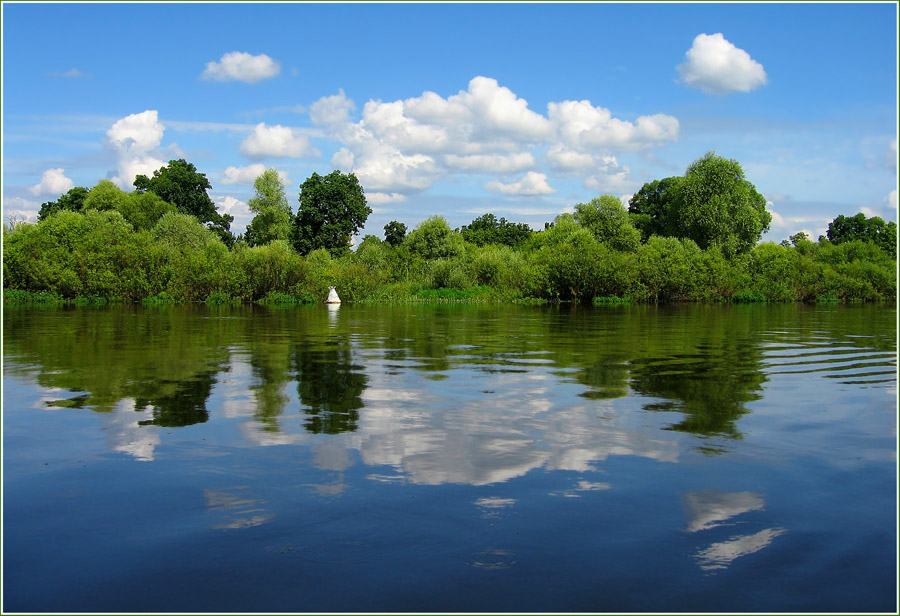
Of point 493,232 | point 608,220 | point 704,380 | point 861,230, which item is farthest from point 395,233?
point 704,380

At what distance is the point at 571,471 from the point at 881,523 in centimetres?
209

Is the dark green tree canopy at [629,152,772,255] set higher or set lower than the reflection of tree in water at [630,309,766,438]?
higher

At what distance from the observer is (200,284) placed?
5169cm

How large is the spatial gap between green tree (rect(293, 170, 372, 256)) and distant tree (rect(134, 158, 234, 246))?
13502mm

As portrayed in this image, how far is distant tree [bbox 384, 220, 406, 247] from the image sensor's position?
93.2m

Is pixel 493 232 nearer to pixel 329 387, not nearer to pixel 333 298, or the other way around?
→ pixel 333 298

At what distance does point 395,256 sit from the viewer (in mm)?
70625

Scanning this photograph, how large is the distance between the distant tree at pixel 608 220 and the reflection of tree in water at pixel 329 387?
59.7 m

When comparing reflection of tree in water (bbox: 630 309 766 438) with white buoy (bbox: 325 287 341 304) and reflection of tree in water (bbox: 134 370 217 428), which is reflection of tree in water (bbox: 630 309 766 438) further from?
white buoy (bbox: 325 287 341 304)

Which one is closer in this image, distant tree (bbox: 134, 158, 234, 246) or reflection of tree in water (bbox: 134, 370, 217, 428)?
reflection of tree in water (bbox: 134, 370, 217, 428)

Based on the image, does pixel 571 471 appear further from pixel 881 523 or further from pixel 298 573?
pixel 298 573

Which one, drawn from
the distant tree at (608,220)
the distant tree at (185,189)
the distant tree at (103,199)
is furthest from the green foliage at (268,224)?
the distant tree at (608,220)

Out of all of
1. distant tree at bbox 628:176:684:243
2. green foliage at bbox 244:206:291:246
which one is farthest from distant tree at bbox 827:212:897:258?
green foliage at bbox 244:206:291:246

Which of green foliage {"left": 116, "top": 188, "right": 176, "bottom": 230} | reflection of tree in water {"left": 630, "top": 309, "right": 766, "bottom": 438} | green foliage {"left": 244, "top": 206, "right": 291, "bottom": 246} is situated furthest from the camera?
green foliage {"left": 116, "top": 188, "right": 176, "bottom": 230}
